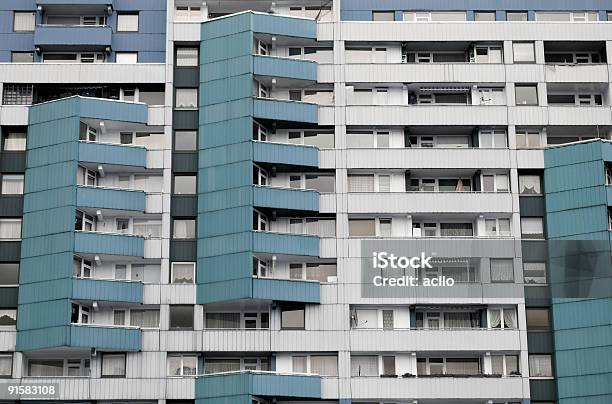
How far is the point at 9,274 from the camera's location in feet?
271

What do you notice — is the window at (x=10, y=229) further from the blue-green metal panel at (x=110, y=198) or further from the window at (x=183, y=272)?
the window at (x=183, y=272)

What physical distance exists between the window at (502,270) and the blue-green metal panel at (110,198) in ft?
81.5

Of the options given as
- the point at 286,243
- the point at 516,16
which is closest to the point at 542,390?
the point at 286,243

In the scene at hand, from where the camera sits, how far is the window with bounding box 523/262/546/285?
83.7 meters

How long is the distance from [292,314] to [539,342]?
1701 cm

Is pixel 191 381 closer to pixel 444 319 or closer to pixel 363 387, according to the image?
pixel 363 387

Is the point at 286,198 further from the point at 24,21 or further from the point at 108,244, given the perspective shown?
the point at 24,21

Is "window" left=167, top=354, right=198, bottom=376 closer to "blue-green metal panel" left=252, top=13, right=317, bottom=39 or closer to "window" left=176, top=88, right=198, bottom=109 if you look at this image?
"window" left=176, top=88, right=198, bottom=109

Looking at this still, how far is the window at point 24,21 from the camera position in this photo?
89250mm

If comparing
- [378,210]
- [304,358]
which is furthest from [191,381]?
[378,210]

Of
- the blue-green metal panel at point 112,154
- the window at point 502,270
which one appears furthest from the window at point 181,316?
the window at point 502,270

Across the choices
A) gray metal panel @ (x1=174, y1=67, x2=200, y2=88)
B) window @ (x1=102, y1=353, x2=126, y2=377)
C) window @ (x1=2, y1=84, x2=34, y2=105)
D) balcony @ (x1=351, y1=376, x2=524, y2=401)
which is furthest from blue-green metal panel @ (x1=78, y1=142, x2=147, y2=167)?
balcony @ (x1=351, y1=376, x2=524, y2=401)

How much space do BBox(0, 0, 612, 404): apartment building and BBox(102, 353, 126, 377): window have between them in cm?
14

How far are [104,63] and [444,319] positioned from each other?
100 ft
